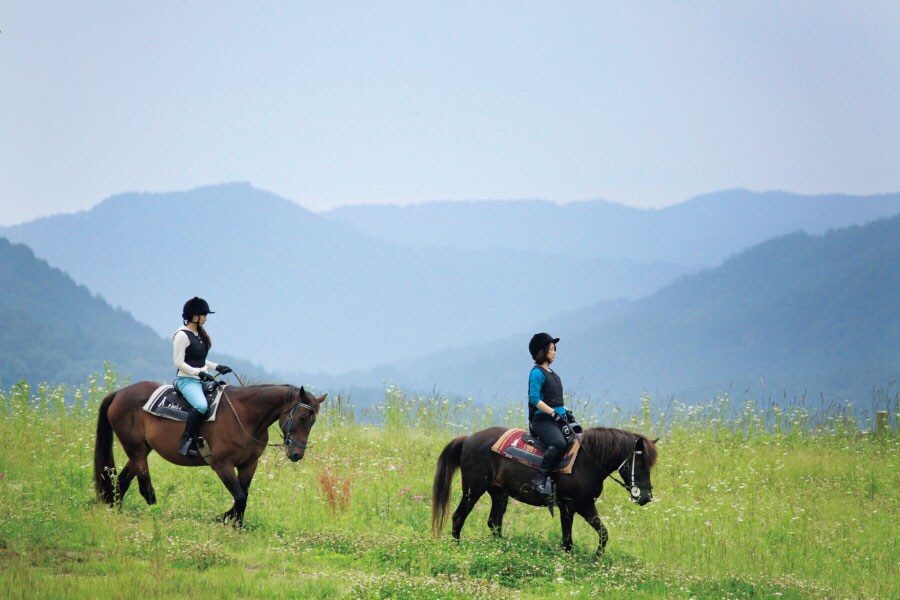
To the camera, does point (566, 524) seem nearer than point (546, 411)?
No

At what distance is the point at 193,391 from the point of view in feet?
40.1

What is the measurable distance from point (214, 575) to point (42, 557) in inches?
80.3

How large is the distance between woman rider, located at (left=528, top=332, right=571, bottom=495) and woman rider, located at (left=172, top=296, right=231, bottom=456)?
407cm

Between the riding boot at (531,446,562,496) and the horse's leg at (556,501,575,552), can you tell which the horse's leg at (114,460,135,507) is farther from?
the horse's leg at (556,501,575,552)

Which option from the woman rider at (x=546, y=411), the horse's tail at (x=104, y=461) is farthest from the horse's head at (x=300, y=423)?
the horse's tail at (x=104, y=461)

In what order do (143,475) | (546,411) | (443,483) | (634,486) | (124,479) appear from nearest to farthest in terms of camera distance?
(634,486) < (546,411) < (443,483) < (143,475) < (124,479)

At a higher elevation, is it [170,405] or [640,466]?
[170,405]

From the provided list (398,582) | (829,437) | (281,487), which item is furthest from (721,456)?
(398,582)

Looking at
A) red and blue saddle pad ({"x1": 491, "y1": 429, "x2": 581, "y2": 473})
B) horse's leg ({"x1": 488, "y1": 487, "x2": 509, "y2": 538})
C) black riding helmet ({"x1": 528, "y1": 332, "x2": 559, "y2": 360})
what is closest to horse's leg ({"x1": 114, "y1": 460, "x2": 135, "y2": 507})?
horse's leg ({"x1": 488, "y1": 487, "x2": 509, "y2": 538})

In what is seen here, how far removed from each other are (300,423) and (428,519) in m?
3.11

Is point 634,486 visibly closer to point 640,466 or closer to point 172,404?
point 640,466

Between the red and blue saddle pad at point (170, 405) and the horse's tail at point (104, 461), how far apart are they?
820mm

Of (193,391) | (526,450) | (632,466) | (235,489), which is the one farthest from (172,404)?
(632,466)

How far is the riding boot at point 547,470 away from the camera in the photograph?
11031 mm
